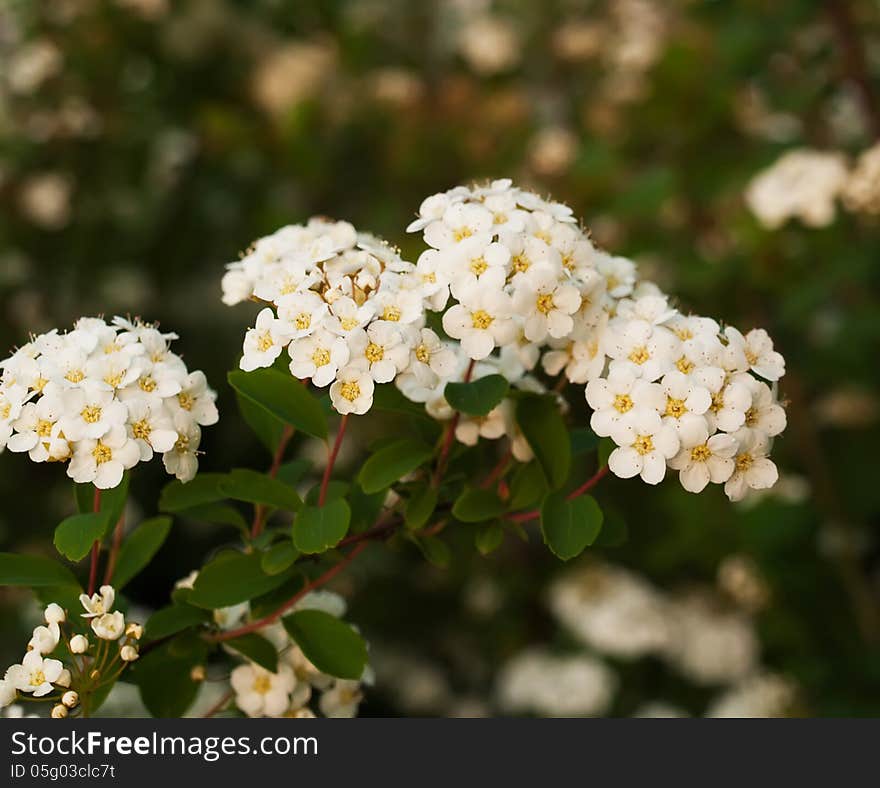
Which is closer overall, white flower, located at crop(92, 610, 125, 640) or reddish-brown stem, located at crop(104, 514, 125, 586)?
white flower, located at crop(92, 610, 125, 640)

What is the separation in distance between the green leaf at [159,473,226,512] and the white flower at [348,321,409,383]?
249 millimetres

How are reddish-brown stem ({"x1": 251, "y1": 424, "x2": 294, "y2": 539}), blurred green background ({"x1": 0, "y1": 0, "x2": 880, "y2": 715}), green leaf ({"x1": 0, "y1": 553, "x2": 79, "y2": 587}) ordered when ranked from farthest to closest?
blurred green background ({"x1": 0, "y1": 0, "x2": 880, "y2": 715})
reddish-brown stem ({"x1": 251, "y1": 424, "x2": 294, "y2": 539})
green leaf ({"x1": 0, "y1": 553, "x2": 79, "y2": 587})

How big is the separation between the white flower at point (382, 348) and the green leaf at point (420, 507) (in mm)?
182

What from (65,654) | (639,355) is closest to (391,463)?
(639,355)

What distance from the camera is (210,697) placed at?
4.42 feet

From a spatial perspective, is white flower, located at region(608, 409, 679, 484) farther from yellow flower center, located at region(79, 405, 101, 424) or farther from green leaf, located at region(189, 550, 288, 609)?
yellow flower center, located at region(79, 405, 101, 424)

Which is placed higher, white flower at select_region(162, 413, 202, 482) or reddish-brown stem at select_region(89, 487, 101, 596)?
white flower at select_region(162, 413, 202, 482)

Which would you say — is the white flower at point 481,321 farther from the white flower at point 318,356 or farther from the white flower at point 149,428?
the white flower at point 149,428

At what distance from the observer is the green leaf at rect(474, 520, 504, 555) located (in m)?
1.15

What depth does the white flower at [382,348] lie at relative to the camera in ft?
3.28

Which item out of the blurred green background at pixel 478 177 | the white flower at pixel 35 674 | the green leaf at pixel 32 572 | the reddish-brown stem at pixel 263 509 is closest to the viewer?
the white flower at pixel 35 674

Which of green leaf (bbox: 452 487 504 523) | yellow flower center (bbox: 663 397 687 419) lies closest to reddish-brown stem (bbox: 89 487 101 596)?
green leaf (bbox: 452 487 504 523)

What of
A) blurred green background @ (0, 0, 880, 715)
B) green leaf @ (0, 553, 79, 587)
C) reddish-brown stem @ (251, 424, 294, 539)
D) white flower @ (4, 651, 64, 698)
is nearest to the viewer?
white flower @ (4, 651, 64, 698)

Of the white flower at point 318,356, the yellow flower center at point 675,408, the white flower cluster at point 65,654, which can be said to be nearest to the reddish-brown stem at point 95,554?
the white flower cluster at point 65,654
